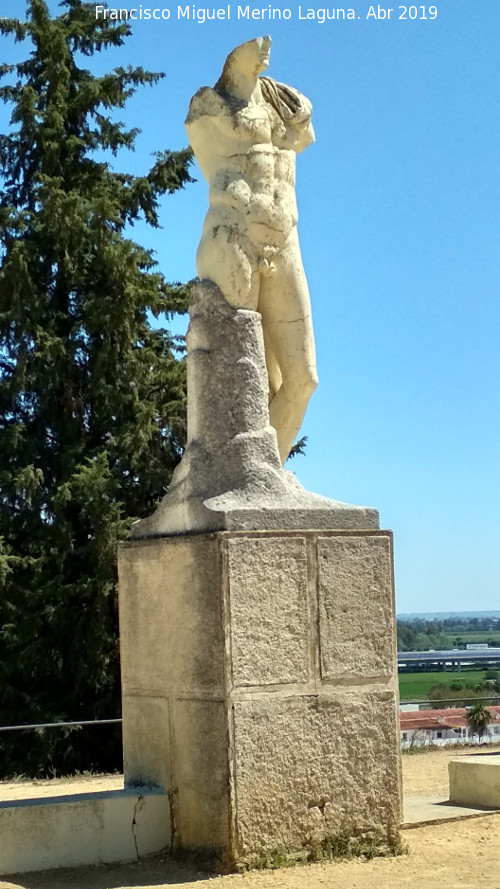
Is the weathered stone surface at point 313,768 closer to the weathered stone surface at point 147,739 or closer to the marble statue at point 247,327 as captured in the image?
the weathered stone surface at point 147,739

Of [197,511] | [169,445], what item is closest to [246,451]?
[197,511]

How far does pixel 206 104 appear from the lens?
222 inches

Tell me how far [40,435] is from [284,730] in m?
11.8

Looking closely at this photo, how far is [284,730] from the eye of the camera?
4.98 m

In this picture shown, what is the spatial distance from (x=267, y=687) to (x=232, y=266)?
1978 mm

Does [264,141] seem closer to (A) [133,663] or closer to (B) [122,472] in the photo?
(A) [133,663]

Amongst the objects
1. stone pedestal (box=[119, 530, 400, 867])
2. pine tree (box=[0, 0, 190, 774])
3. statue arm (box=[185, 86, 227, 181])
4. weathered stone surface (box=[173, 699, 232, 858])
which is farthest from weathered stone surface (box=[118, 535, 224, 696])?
pine tree (box=[0, 0, 190, 774])

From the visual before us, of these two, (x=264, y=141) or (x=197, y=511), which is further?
(x=264, y=141)

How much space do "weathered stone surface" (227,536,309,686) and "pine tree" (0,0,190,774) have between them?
989 centimetres

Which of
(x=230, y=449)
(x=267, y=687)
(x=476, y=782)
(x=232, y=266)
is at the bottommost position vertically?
(x=476, y=782)

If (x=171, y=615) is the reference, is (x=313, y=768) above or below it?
below

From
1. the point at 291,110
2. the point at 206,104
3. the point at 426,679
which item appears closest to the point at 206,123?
the point at 206,104

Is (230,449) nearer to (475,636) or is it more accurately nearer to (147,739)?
(147,739)

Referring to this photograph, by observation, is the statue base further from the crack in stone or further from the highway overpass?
the highway overpass
